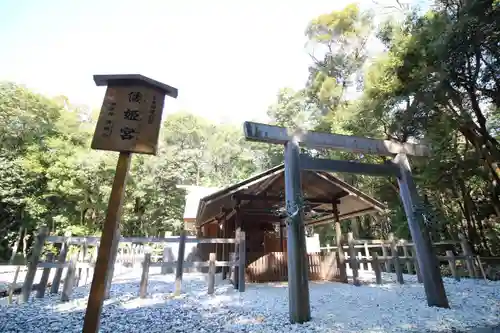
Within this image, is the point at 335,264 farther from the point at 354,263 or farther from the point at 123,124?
the point at 123,124

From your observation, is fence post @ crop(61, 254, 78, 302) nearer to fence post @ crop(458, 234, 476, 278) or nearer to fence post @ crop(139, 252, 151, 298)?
fence post @ crop(139, 252, 151, 298)

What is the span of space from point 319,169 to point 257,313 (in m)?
3.00

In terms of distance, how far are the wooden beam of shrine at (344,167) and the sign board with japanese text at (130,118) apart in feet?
9.36

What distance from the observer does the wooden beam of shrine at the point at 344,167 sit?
5.18 meters

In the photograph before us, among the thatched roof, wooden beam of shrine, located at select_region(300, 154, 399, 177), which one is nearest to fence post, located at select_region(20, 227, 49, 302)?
the thatched roof

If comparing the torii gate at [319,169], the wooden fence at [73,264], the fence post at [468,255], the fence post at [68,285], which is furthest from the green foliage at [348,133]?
the fence post at [68,285]

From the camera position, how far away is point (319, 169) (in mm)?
5277

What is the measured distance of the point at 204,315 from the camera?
4.79 metres

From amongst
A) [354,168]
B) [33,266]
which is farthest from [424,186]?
[33,266]

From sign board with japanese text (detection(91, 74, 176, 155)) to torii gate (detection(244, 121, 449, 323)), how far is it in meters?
1.69

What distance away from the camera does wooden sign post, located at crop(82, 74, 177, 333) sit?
312 cm

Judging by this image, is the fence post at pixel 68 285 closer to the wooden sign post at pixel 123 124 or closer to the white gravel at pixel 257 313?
the white gravel at pixel 257 313

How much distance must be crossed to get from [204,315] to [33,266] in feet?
13.9

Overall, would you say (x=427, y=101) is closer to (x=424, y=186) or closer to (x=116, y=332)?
(x=424, y=186)
